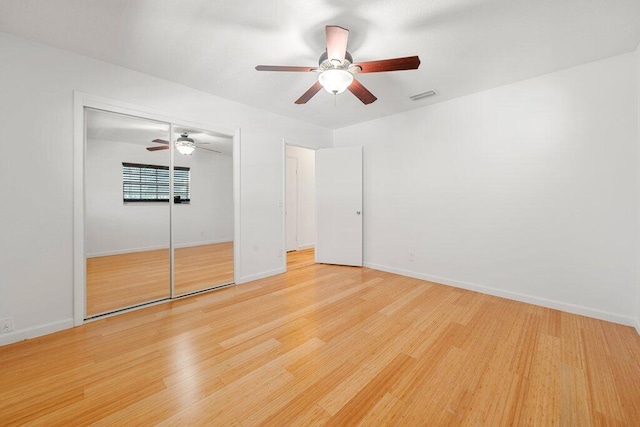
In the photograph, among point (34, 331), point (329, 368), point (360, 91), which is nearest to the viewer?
point (329, 368)

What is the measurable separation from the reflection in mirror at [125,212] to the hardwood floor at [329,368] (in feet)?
1.47

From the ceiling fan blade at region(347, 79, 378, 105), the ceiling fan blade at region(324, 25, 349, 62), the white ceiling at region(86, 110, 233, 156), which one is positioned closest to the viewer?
the ceiling fan blade at region(324, 25, 349, 62)

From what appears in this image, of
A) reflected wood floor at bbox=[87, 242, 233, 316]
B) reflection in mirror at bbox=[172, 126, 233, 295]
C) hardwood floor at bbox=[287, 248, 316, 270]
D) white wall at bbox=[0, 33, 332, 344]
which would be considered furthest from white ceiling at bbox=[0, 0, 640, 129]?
hardwood floor at bbox=[287, 248, 316, 270]

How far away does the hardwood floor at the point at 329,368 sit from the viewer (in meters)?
1.40

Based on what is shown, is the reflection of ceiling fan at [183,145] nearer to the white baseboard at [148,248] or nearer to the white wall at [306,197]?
the white baseboard at [148,248]

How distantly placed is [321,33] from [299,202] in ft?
13.9

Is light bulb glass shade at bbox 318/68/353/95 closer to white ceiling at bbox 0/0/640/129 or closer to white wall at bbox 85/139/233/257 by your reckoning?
white ceiling at bbox 0/0/640/129

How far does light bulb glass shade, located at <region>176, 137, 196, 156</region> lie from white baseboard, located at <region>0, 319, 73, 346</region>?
2066mm

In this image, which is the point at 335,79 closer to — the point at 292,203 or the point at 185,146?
the point at 185,146

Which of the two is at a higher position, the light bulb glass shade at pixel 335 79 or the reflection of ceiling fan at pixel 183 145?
the light bulb glass shade at pixel 335 79

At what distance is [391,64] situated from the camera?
1.95 meters

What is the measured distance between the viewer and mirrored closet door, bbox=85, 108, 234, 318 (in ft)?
8.71

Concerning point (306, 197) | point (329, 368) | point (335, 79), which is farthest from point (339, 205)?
point (329, 368)

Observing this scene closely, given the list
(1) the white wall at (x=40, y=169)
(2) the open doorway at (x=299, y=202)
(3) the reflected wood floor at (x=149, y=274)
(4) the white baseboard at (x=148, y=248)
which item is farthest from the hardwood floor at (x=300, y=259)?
(1) the white wall at (x=40, y=169)
